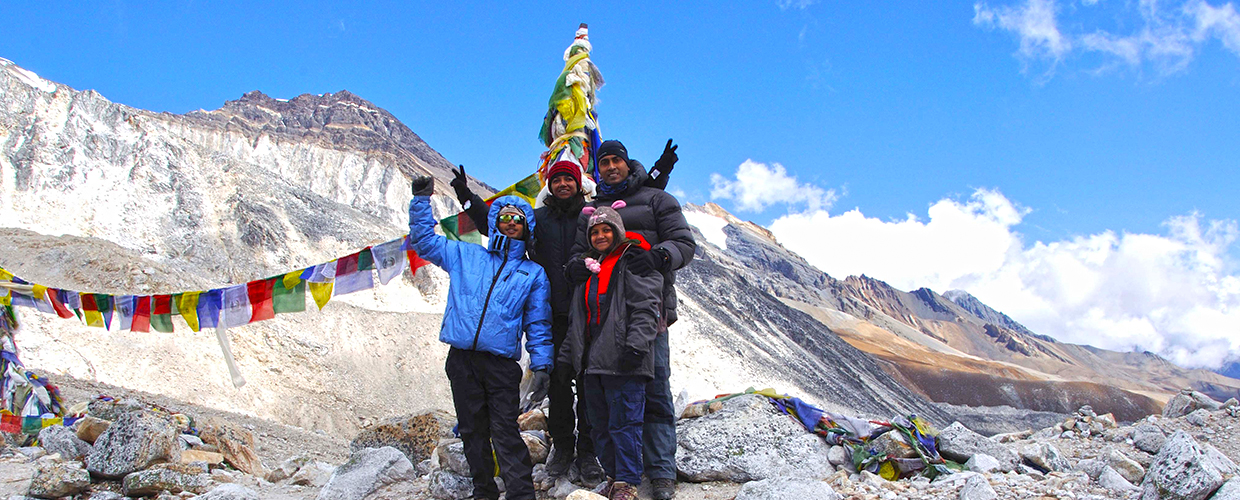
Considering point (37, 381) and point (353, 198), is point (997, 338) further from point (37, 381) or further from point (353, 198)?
point (37, 381)

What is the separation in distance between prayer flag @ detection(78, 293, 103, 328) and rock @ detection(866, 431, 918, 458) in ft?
31.3

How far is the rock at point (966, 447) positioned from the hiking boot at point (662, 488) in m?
2.01

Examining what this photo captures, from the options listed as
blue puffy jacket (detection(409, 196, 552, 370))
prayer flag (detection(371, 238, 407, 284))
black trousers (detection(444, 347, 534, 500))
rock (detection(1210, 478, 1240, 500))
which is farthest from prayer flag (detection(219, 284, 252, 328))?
rock (detection(1210, 478, 1240, 500))

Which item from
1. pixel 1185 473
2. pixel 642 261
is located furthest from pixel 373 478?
pixel 1185 473

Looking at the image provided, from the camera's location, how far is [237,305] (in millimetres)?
7883

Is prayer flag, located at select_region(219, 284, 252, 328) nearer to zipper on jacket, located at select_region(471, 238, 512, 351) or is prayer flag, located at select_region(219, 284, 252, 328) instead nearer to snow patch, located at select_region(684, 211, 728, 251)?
zipper on jacket, located at select_region(471, 238, 512, 351)

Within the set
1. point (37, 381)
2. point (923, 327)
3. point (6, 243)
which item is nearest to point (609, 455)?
point (37, 381)

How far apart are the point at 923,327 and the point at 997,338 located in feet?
51.3

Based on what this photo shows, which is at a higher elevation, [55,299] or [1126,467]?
[1126,467]

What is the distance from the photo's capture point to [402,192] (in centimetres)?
5288

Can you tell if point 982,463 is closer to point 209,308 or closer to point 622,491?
point 622,491

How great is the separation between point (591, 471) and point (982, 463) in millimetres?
2479

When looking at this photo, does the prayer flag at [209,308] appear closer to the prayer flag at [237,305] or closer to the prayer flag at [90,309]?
the prayer flag at [237,305]

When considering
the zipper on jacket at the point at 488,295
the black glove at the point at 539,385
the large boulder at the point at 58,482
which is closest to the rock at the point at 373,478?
the black glove at the point at 539,385
